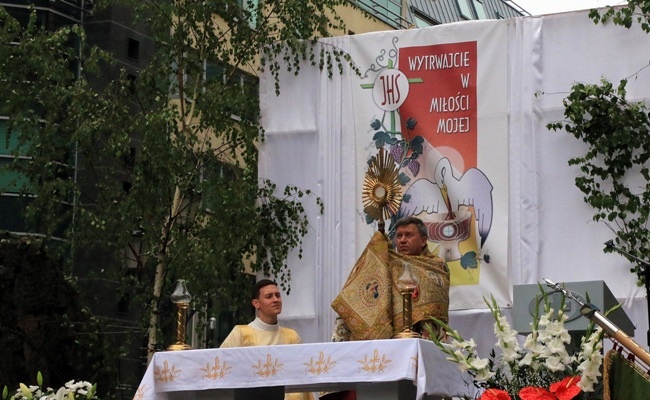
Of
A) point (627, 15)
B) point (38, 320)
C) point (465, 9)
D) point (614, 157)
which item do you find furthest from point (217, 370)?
point (465, 9)

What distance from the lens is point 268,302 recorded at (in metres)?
9.66

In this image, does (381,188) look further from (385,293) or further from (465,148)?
(465,148)

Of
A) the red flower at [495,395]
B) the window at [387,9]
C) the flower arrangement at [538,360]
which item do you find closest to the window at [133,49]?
the window at [387,9]

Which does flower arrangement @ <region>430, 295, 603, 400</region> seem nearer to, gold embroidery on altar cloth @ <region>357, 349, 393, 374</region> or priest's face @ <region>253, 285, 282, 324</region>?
gold embroidery on altar cloth @ <region>357, 349, 393, 374</region>

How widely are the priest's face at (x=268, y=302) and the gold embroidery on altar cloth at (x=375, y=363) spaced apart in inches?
70.0

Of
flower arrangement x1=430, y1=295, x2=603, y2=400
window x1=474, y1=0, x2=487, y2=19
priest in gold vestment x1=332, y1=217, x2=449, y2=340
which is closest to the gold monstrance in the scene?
priest in gold vestment x1=332, y1=217, x2=449, y2=340

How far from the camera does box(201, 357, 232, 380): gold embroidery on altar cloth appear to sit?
8328mm

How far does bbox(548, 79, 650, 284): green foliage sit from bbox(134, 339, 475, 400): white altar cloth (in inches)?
174

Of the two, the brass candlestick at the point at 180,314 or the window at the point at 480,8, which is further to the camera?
the window at the point at 480,8

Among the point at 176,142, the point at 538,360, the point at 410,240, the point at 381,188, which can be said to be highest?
the point at 176,142

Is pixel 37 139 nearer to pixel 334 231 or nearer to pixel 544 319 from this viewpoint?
pixel 334 231

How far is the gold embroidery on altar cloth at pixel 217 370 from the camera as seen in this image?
27.3 ft

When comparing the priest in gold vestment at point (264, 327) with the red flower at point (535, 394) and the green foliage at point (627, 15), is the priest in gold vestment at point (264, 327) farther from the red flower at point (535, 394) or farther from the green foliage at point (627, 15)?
the green foliage at point (627, 15)

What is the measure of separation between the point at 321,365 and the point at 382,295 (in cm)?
101
